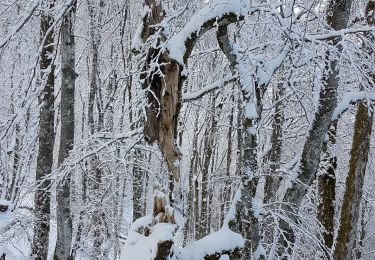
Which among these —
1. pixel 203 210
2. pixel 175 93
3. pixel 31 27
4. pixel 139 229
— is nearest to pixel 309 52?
pixel 175 93

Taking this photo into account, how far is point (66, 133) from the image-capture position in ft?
19.9

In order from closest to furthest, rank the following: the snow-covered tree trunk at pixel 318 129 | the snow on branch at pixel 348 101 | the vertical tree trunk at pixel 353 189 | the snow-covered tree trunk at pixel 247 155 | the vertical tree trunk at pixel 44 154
Result: the snow-covered tree trunk at pixel 247 155 → the snow-covered tree trunk at pixel 318 129 → the snow on branch at pixel 348 101 → the vertical tree trunk at pixel 44 154 → the vertical tree trunk at pixel 353 189

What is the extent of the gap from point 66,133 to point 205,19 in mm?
2839

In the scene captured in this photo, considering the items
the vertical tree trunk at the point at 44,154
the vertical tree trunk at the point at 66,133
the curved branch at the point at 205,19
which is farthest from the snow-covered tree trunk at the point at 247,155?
the vertical tree trunk at the point at 44,154

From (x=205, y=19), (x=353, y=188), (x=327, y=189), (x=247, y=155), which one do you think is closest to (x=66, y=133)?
(x=247, y=155)

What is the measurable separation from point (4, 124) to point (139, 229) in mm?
1766

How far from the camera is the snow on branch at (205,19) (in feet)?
13.5

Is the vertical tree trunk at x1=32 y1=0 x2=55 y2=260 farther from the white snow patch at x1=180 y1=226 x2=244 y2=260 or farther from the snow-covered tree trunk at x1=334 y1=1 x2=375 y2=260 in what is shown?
the snow-covered tree trunk at x1=334 y1=1 x2=375 y2=260

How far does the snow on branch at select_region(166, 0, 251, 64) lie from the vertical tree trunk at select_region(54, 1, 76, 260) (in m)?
2.37

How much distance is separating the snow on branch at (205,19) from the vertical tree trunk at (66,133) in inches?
93.1

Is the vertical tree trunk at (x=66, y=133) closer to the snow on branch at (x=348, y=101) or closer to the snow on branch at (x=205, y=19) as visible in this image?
the snow on branch at (x=205, y=19)

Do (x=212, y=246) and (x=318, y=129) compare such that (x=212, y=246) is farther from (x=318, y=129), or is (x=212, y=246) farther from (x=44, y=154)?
(x=44, y=154)

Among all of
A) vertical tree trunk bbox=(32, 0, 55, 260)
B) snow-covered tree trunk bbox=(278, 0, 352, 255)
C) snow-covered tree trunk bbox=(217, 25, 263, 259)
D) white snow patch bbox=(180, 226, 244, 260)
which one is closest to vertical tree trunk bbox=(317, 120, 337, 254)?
snow-covered tree trunk bbox=(278, 0, 352, 255)

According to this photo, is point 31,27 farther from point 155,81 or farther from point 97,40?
point 97,40
